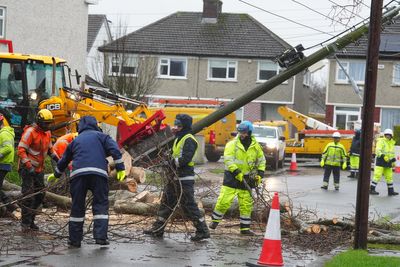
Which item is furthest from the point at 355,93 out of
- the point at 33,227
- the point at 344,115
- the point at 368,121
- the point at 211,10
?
the point at 33,227

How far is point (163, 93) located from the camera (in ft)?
169

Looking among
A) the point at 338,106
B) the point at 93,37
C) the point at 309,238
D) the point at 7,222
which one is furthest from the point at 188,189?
the point at 93,37

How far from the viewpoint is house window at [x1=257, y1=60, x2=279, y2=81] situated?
4984cm

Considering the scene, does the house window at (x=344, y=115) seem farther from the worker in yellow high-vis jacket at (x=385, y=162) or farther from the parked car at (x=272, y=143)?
the worker in yellow high-vis jacket at (x=385, y=162)

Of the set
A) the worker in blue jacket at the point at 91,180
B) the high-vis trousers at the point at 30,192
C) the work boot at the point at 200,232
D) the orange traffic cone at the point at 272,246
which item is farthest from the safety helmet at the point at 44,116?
the orange traffic cone at the point at 272,246

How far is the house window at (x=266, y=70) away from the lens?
4984cm

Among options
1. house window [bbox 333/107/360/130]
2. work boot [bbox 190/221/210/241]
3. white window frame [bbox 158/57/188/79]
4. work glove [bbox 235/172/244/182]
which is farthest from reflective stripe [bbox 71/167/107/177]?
white window frame [bbox 158/57/188/79]

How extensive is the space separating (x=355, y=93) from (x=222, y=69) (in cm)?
847

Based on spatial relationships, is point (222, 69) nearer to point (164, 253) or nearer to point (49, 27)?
point (49, 27)

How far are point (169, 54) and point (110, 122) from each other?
99.6 feet

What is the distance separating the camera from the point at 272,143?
31.3 m

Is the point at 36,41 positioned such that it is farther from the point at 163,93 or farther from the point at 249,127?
the point at 249,127

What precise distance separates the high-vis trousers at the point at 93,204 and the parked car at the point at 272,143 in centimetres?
2045

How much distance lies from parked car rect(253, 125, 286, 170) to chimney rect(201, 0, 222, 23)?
20.0 meters
